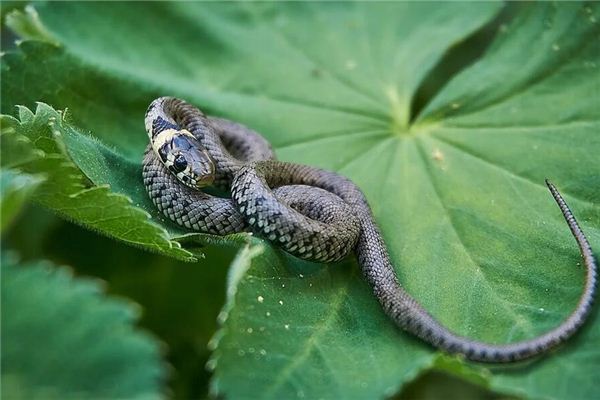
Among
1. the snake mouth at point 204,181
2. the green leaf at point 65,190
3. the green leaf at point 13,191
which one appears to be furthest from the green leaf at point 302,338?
the green leaf at point 13,191

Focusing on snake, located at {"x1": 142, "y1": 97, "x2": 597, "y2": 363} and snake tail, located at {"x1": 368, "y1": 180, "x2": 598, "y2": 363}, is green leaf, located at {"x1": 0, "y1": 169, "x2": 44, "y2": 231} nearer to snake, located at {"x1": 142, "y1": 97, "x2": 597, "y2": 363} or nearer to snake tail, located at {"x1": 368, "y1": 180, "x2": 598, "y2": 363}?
snake, located at {"x1": 142, "y1": 97, "x2": 597, "y2": 363}

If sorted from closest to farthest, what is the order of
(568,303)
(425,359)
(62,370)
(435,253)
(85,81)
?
(62,370) < (425,359) < (568,303) < (435,253) < (85,81)

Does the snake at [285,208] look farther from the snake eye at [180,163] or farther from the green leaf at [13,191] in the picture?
the green leaf at [13,191]

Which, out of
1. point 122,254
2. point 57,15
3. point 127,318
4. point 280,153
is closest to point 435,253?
point 280,153

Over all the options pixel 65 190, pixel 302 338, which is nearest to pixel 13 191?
pixel 65 190

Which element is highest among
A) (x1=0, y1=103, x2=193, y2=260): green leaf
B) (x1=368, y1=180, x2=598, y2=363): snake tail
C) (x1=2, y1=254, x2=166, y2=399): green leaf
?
(x1=368, y1=180, x2=598, y2=363): snake tail

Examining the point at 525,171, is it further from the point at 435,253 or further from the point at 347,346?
the point at 347,346

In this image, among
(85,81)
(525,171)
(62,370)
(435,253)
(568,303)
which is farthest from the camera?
(85,81)

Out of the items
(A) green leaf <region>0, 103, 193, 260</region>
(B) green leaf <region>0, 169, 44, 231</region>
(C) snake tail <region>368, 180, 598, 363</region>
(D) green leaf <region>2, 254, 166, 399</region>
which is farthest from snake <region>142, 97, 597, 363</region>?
(D) green leaf <region>2, 254, 166, 399</region>
